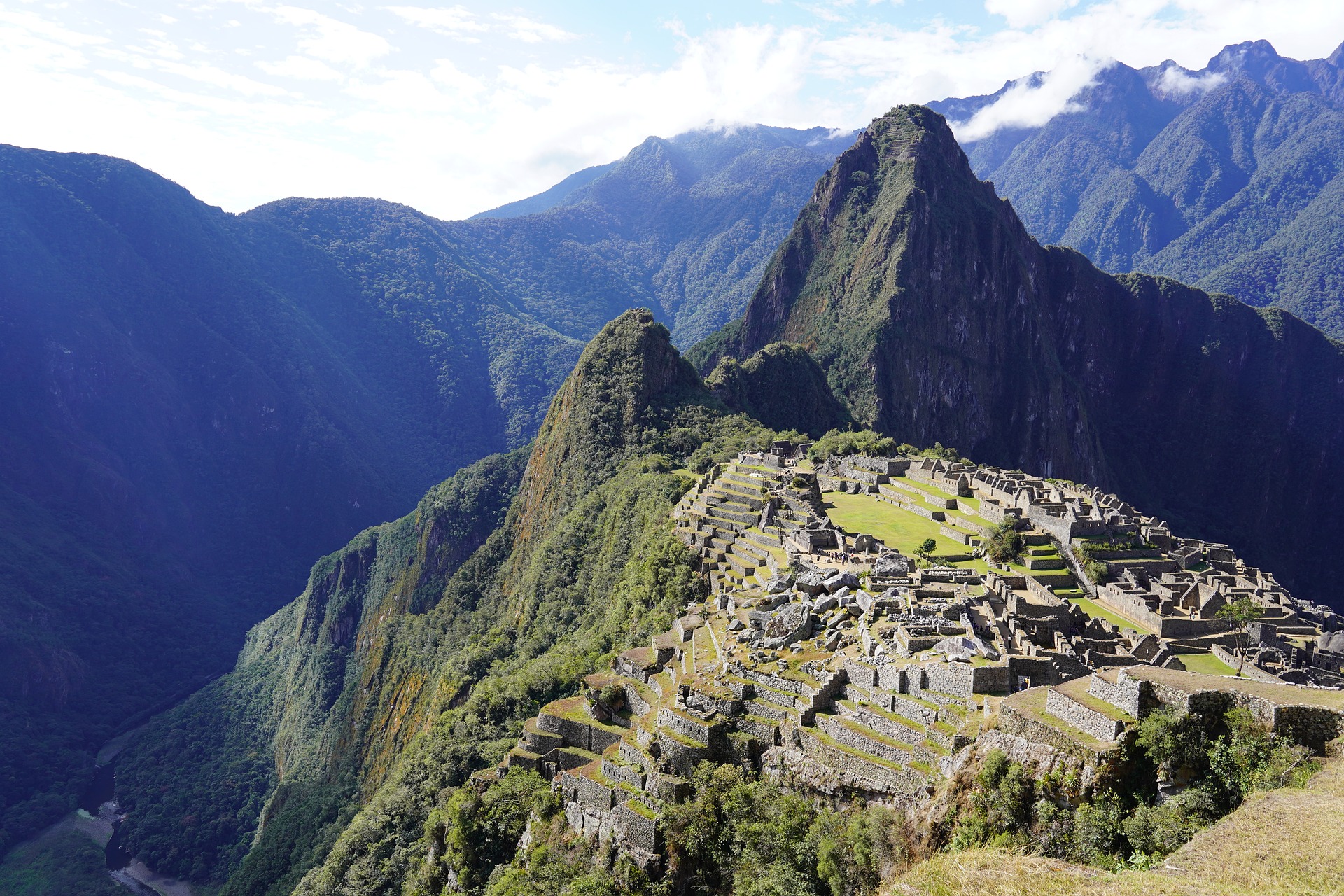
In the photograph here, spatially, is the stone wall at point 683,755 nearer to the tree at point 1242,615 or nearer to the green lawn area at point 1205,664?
the green lawn area at point 1205,664

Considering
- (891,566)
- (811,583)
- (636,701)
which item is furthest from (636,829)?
(891,566)

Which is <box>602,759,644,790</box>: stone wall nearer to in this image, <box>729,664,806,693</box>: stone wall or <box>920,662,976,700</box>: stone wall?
<box>729,664,806,693</box>: stone wall

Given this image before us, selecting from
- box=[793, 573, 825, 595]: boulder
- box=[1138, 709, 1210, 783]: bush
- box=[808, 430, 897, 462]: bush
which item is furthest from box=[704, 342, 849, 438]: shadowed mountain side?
box=[1138, 709, 1210, 783]: bush

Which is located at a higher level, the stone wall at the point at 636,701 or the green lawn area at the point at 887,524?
the green lawn area at the point at 887,524

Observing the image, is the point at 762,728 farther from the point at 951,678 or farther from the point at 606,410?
the point at 606,410

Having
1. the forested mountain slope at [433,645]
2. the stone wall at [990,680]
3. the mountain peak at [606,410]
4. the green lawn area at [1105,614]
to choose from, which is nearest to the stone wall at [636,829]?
the stone wall at [990,680]

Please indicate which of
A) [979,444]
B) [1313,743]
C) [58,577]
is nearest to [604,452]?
[1313,743]

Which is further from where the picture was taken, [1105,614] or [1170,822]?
[1105,614]

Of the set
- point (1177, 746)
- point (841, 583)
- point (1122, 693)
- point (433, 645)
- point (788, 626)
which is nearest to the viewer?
point (1177, 746)
